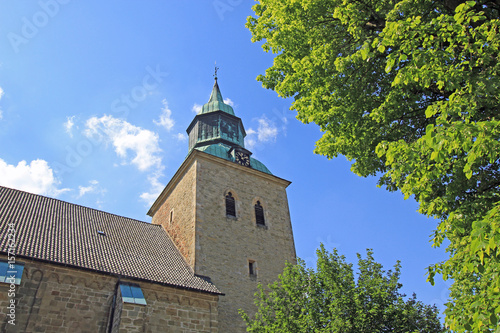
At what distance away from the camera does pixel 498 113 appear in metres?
5.27

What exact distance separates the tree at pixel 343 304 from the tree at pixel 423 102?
3772mm

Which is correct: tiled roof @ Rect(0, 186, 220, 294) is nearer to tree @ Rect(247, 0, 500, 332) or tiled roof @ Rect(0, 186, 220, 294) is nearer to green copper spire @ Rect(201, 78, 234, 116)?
tree @ Rect(247, 0, 500, 332)

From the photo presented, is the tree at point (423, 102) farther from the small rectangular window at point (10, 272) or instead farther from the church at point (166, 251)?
the small rectangular window at point (10, 272)

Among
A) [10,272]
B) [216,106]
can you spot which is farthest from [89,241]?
[216,106]

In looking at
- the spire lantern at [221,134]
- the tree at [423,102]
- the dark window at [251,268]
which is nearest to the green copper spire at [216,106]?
the spire lantern at [221,134]

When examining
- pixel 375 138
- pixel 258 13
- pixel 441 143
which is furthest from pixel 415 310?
pixel 258 13

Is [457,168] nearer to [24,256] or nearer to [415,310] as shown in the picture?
[415,310]

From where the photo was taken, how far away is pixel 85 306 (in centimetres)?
1065

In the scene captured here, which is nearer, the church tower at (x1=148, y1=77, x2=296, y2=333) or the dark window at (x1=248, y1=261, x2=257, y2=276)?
the church tower at (x1=148, y1=77, x2=296, y2=333)

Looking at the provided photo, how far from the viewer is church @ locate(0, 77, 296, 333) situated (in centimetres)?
1029

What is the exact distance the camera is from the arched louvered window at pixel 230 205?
1722cm

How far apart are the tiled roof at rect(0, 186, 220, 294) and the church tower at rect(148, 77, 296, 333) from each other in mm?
1182

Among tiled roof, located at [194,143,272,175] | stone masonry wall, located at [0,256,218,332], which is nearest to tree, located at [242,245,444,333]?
stone masonry wall, located at [0,256,218,332]

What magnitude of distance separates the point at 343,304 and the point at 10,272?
8861 millimetres
